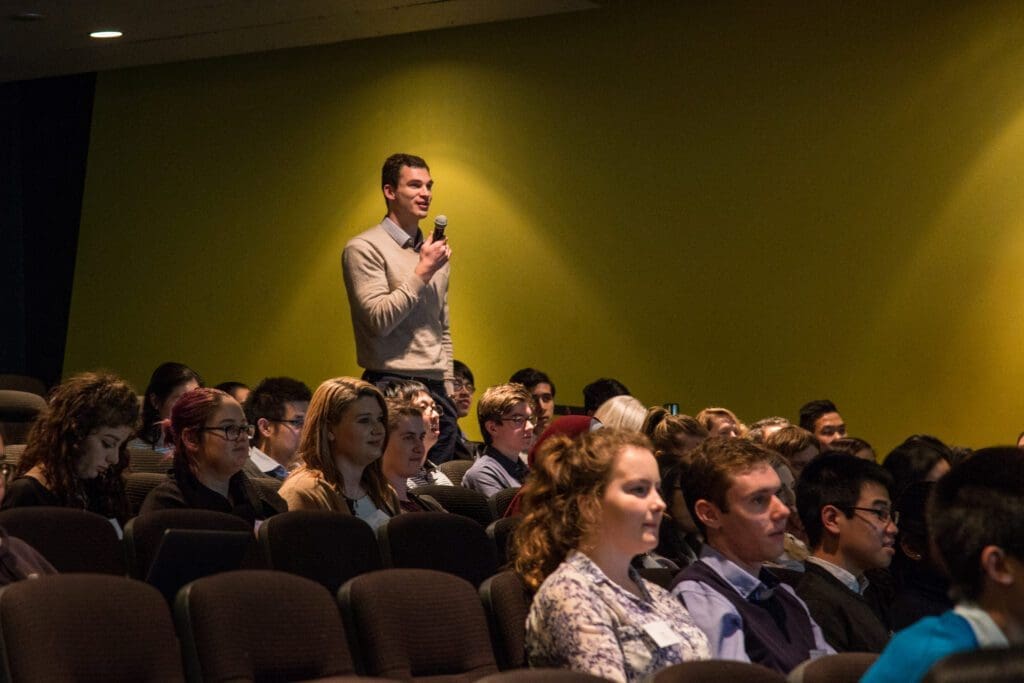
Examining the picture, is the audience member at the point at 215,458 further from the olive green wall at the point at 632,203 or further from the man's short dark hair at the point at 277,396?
the olive green wall at the point at 632,203

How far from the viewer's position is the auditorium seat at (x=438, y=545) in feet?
12.9

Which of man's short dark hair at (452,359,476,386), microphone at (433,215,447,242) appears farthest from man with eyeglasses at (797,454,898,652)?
man's short dark hair at (452,359,476,386)

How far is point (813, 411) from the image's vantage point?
729 cm

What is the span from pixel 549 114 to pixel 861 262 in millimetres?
2025

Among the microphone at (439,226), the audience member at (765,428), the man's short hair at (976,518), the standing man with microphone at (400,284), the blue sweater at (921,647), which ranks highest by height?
the microphone at (439,226)

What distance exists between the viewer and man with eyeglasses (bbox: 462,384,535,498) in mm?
5910

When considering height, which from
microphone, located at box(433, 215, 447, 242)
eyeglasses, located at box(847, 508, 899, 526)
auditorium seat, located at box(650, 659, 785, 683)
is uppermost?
microphone, located at box(433, 215, 447, 242)

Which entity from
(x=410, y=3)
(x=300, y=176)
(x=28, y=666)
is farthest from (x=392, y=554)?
(x=300, y=176)

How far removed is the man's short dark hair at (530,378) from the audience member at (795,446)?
2073 mm

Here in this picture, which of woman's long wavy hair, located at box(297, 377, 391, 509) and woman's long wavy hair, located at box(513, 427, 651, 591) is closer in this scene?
woman's long wavy hair, located at box(513, 427, 651, 591)

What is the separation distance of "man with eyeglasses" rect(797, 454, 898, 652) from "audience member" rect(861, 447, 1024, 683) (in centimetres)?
192

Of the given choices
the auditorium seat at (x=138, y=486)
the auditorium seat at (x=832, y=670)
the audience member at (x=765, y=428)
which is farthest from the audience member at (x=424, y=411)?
the auditorium seat at (x=832, y=670)

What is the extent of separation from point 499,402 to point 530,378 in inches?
67.8

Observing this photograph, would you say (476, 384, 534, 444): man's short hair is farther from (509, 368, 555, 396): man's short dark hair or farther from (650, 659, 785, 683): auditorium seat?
(650, 659, 785, 683): auditorium seat
